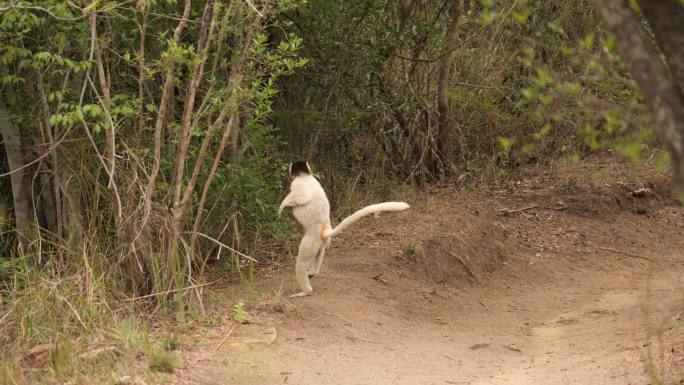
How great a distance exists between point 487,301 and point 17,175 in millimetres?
5032

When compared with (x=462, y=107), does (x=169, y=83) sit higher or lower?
higher

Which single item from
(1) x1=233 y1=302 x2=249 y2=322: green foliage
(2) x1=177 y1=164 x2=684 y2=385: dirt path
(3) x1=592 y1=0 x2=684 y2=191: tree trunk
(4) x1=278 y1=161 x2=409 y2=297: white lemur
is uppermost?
(3) x1=592 y1=0 x2=684 y2=191: tree trunk

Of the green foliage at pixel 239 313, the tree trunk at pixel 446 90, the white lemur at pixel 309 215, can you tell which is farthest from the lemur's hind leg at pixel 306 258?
the tree trunk at pixel 446 90

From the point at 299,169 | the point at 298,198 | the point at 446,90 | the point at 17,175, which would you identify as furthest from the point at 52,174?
Result: the point at 446,90

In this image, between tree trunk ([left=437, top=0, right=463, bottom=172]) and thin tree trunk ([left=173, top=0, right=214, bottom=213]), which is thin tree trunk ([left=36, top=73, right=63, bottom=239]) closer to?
thin tree trunk ([left=173, top=0, right=214, bottom=213])

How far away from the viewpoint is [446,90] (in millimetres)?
12031

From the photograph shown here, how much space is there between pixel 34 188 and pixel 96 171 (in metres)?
1.64

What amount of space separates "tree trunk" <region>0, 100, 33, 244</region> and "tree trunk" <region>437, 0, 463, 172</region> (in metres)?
5.14

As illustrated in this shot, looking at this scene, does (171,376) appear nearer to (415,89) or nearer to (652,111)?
(652,111)

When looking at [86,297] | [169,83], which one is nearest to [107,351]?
[86,297]

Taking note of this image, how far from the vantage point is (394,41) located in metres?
11.1

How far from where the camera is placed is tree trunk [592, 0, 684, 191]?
3.46 metres

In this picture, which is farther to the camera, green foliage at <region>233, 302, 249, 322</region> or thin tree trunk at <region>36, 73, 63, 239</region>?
thin tree trunk at <region>36, 73, 63, 239</region>

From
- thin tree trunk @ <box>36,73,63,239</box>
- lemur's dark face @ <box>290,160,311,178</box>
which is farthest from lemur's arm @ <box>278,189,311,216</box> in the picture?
thin tree trunk @ <box>36,73,63,239</box>
